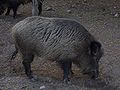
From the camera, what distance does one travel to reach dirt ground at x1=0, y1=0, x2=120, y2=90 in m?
5.59

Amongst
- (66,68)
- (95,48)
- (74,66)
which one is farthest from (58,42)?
(74,66)

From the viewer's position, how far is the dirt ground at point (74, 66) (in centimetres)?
559

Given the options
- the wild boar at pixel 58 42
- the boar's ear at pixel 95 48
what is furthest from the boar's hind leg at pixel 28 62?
the boar's ear at pixel 95 48

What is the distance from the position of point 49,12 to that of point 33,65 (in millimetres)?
4050

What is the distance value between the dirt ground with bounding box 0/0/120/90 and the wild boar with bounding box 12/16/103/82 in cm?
35

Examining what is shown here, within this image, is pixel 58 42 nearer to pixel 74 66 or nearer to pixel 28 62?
pixel 28 62

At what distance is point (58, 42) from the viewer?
546 cm

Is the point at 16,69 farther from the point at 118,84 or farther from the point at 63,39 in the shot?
the point at 118,84

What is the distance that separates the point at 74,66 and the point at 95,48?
979 millimetres

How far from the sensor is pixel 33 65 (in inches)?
250

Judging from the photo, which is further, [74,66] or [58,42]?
[74,66]

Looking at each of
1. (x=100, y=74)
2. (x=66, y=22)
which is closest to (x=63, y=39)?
(x=66, y=22)

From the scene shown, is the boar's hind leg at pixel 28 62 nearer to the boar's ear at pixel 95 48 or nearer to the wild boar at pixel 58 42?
the wild boar at pixel 58 42

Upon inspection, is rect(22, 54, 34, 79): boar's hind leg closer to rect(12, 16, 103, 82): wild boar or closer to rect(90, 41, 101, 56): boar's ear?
rect(12, 16, 103, 82): wild boar
